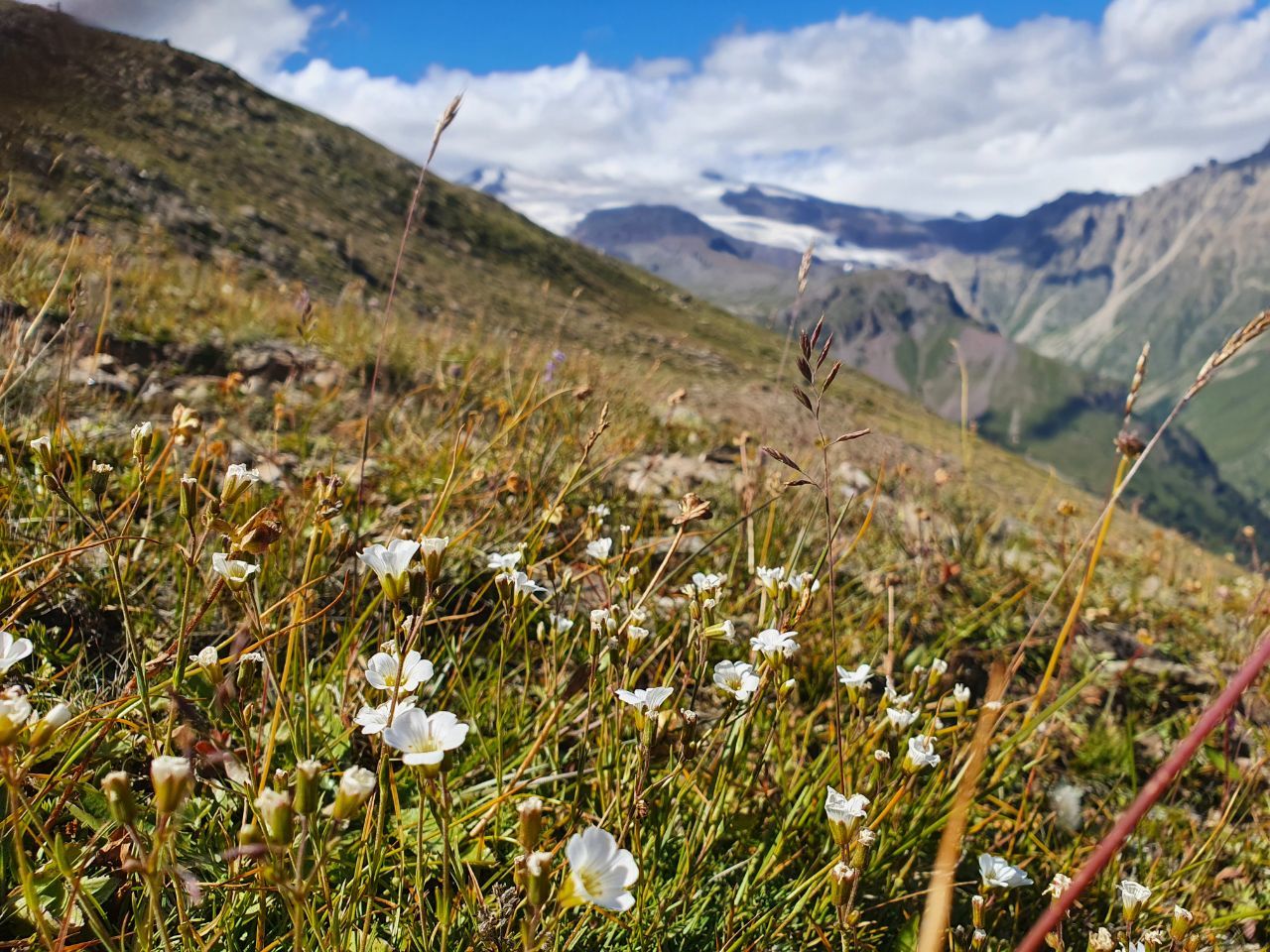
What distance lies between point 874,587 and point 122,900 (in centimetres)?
298

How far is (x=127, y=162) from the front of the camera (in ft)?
88.0

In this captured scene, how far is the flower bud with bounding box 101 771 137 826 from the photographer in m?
0.84

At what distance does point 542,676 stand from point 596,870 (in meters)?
1.65

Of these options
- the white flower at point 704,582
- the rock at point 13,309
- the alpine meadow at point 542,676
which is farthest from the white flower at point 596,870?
the rock at point 13,309

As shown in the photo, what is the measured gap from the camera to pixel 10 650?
1088 mm

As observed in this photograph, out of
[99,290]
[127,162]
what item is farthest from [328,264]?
[99,290]

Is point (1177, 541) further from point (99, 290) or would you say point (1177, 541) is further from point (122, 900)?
point (99, 290)

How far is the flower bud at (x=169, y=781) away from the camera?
2.75ft

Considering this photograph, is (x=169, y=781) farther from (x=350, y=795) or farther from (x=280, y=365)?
(x=280, y=365)

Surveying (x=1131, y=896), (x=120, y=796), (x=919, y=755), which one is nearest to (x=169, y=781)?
(x=120, y=796)

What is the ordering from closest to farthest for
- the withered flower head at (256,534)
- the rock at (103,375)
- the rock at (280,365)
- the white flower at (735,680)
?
the withered flower head at (256,534) → the white flower at (735,680) → the rock at (103,375) → the rock at (280,365)

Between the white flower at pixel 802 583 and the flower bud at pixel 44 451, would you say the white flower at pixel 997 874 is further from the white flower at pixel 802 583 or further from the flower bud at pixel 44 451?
the flower bud at pixel 44 451

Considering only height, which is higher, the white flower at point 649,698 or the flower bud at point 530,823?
the white flower at point 649,698

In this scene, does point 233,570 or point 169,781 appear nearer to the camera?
point 169,781
